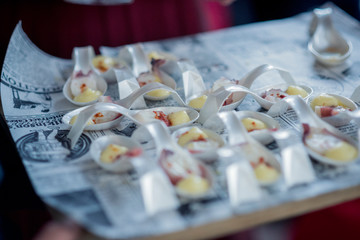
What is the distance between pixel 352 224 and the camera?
0.79 m

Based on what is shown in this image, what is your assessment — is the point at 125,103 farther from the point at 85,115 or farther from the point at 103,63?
the point at 103,63

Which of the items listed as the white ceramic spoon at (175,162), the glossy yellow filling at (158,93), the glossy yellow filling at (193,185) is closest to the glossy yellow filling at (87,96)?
the glossy yellow filling at (158,93)

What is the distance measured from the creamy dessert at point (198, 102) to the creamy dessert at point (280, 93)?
0.35 ft

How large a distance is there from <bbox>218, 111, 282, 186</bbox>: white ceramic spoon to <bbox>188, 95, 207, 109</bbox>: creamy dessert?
116 millimetres

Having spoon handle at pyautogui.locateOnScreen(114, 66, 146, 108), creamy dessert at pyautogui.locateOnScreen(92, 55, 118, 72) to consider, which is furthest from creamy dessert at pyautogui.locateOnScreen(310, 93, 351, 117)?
creamy dessert at pyautogui.locateOnScreen(92, 55, 118, 72)

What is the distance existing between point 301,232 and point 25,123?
53 cm

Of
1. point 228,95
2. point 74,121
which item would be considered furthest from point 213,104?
point 74,121

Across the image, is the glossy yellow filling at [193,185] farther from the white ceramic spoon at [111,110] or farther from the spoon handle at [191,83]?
the spoon handle at [191,83]

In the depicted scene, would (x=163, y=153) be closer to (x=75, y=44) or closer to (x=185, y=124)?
(x=185, y=124)

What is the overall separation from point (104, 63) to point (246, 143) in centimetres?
44

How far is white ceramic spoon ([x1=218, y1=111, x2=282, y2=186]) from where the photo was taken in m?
0.63

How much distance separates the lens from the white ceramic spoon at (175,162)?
0.60 metres

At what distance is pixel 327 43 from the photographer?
102cm

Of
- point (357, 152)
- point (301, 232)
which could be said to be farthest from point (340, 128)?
point (301, 232)
